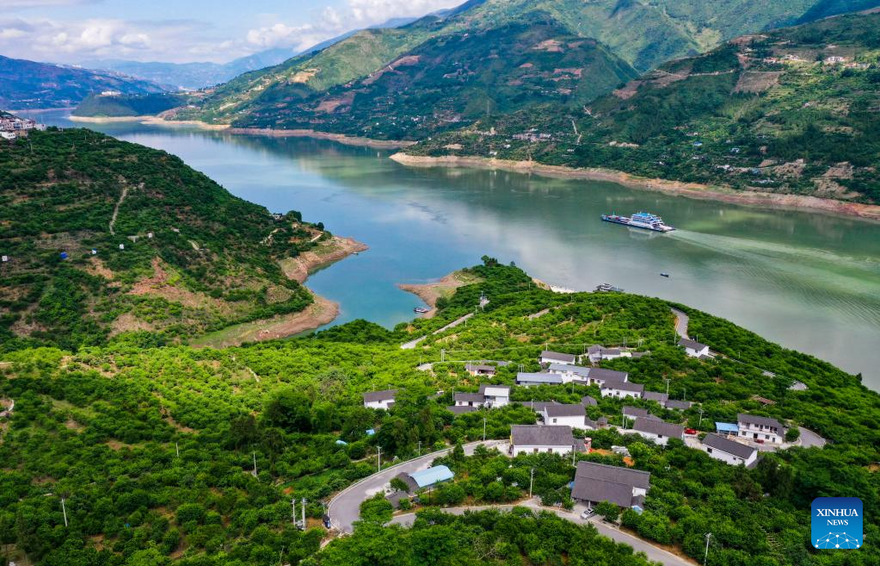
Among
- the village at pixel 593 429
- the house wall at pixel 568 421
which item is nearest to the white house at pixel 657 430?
the village at pixel 593 429

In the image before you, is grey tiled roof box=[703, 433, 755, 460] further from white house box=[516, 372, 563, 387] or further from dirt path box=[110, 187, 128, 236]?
dirt path box=[110, 187, 128, 236]

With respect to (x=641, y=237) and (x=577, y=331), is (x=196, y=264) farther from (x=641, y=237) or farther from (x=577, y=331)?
(x=641, y=237)

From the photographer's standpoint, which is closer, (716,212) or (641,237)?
(641,237)

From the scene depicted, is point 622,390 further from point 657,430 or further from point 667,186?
point 667,186

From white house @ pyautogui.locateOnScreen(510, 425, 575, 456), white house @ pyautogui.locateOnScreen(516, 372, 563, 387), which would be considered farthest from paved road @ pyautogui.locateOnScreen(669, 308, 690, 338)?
white house @ pyautogui.locateOnScreen(510, 425, 575, 456)

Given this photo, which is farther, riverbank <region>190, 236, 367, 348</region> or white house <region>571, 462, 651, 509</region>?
riverbank <region>190, 236, 367, 348</region>

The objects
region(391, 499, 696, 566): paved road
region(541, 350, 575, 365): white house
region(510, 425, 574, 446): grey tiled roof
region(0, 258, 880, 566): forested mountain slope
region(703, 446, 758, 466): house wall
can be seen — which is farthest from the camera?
region(541, 350, 575, 365): white house

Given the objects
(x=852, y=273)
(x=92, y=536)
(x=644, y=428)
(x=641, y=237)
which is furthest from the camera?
(x=641, y=237)

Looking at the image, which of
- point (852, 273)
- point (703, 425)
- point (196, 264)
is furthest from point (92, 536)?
point (852, 273)
